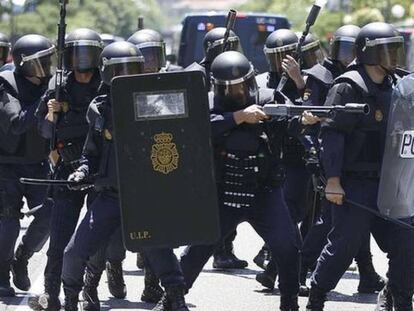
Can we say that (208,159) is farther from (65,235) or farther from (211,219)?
(65,235)

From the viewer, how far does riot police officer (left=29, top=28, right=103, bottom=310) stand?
855 cm

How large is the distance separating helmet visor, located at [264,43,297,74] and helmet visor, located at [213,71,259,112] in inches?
77.8

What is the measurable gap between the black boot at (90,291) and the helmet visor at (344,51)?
2.54 meters

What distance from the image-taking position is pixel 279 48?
384 inches

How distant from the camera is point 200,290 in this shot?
9891 mm

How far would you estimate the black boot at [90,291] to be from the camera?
8789mm

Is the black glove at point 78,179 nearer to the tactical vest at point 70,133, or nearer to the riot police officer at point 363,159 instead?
the tactical vest at point 70,133

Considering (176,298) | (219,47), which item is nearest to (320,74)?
(219,47)

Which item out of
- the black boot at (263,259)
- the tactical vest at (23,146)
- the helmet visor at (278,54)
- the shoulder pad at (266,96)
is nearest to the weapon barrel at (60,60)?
the tactical vest at (23,146)

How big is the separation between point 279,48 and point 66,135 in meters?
2.00

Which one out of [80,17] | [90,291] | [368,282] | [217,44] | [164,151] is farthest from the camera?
[80,17]

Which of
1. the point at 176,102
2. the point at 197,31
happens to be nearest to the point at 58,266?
the point at 176,102

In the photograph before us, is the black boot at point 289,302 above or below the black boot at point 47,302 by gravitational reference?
above

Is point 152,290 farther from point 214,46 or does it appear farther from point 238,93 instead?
point 214,46
